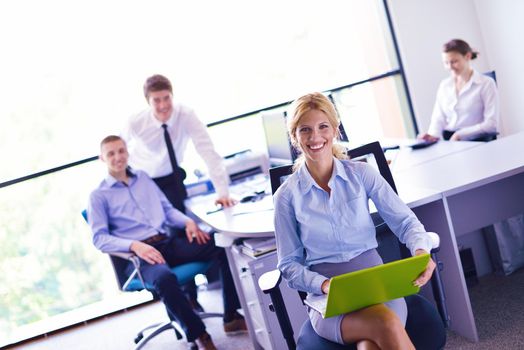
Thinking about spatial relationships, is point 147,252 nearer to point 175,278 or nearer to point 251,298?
point 175,278

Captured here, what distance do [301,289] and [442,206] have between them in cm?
87

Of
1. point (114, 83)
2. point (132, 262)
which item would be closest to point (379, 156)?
point (132, 262)

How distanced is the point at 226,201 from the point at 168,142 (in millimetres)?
659

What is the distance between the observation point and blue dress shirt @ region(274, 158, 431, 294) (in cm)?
242

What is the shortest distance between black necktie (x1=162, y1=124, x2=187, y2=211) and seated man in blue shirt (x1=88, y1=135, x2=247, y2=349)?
1.08 feet

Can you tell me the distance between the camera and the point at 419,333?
2289mm

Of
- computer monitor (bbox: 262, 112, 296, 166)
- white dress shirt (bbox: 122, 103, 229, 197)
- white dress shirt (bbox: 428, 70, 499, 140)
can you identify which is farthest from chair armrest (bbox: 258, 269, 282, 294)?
white dress shirt (bbox: 428, 70, 499, 140)

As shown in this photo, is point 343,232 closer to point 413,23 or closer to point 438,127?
point 438,127

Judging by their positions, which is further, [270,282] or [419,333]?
[270,282]

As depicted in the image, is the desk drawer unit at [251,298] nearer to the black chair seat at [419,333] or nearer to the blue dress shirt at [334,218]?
the blue dress shirt at [334,218]

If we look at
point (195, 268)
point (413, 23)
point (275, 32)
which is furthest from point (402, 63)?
point (195, 268)

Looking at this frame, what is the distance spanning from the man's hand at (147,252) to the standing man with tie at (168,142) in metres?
0.64

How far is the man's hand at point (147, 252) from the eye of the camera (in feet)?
12.2

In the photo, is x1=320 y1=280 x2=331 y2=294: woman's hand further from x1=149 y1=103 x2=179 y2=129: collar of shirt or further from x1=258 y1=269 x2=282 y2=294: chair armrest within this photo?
x1=149 y1=103 x2=179 y2=129: collar of shirt
